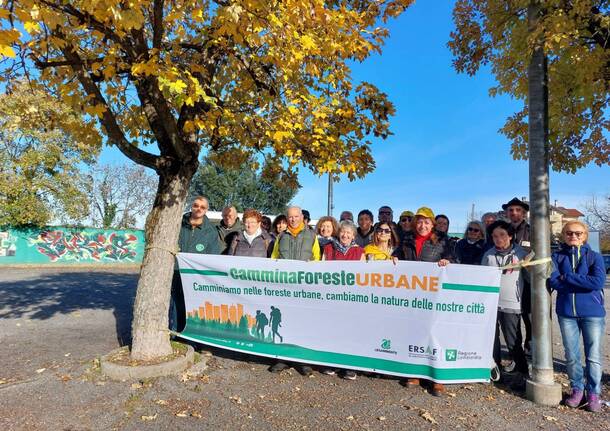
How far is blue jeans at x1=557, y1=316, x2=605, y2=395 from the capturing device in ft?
12.5

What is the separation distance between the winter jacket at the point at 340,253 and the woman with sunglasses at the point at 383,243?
10 centimetres

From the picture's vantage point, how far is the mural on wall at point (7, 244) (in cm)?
2336

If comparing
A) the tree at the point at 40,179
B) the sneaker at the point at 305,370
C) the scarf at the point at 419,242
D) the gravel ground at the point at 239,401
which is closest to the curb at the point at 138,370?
the gravel ground at the point at 239,401

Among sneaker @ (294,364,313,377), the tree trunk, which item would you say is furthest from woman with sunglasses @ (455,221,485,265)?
the tree trunk

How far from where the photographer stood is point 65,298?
1116cm

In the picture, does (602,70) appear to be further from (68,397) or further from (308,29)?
(68,397)

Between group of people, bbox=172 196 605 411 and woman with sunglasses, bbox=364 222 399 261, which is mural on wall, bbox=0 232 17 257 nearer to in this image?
group of people, bbox=172 196 605 411

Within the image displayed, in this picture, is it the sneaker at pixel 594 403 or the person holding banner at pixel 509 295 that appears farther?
the person holding banner at pixel 509 295

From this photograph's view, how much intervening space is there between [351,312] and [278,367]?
115cm

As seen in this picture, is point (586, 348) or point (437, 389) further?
point (437, 389)

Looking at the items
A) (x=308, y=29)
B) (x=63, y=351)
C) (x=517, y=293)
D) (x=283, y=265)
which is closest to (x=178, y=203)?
(x=283, y=265)

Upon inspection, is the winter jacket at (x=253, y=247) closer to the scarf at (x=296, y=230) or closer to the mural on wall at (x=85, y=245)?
the scarf at (x=296, y=230)

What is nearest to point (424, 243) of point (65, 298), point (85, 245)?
point (65, 298)

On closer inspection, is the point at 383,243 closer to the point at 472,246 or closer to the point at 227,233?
the point at 472,246
